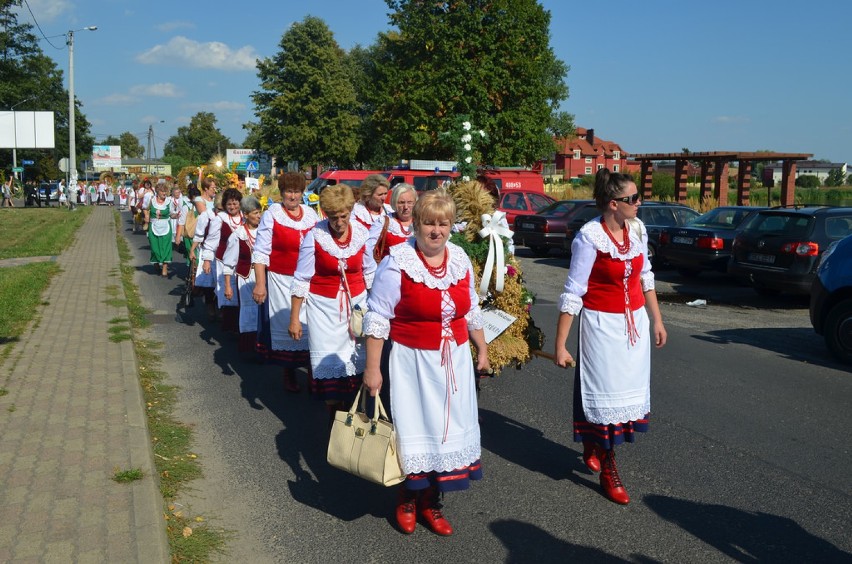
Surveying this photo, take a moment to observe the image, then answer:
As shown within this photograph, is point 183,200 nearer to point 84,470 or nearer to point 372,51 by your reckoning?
point 84,470

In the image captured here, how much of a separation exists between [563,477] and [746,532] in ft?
3.93

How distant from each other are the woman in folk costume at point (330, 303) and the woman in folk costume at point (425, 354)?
1.67m

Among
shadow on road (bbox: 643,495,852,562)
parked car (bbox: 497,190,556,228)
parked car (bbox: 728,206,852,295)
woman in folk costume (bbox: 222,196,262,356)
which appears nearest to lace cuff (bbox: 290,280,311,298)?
shadow on road (bbox: 643,495,852,562)

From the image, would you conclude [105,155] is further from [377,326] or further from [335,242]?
[377,326]

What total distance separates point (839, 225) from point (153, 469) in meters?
11.3

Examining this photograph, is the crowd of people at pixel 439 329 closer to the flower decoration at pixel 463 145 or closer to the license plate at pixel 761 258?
the flower decoration at pixel 463 145

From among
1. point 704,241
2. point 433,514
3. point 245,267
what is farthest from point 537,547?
point 704,241

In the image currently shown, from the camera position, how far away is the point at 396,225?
6688 millimetres

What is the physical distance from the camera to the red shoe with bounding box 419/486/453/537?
4.43 m

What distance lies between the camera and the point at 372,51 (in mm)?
79938

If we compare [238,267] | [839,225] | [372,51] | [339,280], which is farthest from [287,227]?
[372,51]

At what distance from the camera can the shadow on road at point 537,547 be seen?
13.6ft

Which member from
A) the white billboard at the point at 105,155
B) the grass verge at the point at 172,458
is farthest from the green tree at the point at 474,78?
the white billboard at the point at 105,155

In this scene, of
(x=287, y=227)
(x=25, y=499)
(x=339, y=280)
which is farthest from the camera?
(x=287, y=227)
